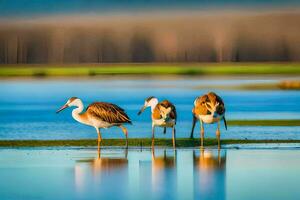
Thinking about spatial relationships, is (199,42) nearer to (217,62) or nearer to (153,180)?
(217,62)

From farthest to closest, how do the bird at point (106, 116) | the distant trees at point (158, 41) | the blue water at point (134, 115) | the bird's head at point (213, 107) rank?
the distant trees at point (158, 41) < the blue water at point (134, 115) < the bird's head at point (213, 107) < the bird at point (106, 116)

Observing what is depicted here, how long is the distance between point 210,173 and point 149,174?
75 cm

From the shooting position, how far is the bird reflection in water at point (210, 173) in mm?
12148

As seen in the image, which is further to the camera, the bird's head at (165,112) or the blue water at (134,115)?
the blue water at (134,115)

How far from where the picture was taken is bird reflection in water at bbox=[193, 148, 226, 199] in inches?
478

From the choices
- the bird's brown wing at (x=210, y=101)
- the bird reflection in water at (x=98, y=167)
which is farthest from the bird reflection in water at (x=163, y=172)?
the bird's brown wing at (x=210, y=101)

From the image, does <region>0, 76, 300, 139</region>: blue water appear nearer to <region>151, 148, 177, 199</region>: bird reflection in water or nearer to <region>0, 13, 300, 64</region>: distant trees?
<region>151, 148, 177, 199</region>: bird reflection in water

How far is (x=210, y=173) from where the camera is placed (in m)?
13.7

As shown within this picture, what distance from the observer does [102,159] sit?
15305 millimetres

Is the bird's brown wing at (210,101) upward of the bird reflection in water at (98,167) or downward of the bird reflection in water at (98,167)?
upward

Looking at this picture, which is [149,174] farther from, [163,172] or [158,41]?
[158,41]

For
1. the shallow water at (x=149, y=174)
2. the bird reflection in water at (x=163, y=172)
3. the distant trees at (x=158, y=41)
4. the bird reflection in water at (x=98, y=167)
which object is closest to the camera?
the shallow water at (x=149, y=174)

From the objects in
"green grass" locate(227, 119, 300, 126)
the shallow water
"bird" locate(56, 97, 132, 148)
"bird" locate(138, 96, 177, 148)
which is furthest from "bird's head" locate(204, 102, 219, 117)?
"green grass" locate(227, 119, 300, 126)

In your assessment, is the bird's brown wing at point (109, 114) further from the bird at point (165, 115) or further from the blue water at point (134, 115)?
the blue water at point (134, 115)
